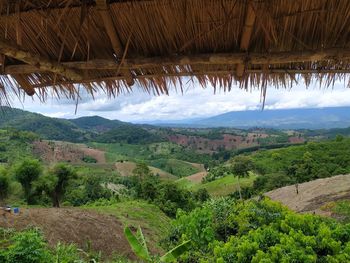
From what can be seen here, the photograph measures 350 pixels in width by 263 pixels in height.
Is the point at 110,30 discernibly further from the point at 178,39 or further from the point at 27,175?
the point at 27,175

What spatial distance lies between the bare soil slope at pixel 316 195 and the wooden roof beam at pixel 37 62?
1349cm

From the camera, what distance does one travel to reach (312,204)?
16953 mm

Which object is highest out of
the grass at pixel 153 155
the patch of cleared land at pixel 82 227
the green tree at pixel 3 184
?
the patch of cleared land at pixel 82 227

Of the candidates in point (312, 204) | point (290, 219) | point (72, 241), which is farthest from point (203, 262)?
point (312, 204)

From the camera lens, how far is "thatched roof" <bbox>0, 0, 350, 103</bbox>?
187cm

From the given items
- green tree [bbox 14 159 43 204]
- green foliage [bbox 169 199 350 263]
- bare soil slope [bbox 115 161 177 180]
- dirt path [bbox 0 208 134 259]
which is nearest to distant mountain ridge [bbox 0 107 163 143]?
bare soil slope [bbox 115 161 177 180]

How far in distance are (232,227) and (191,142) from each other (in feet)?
330

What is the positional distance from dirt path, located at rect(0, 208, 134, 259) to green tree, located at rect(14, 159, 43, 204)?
1392cm

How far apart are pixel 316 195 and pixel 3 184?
63.9ft

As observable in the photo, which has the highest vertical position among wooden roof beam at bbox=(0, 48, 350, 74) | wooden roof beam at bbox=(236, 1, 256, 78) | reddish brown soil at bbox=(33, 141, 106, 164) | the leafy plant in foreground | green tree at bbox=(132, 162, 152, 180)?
wooden roof beam at bbox=(236, 1, 256, 78)

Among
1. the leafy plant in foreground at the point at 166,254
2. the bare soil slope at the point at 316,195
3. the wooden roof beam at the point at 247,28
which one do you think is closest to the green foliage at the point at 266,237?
the leafy plant in foreground at the point at 166,254

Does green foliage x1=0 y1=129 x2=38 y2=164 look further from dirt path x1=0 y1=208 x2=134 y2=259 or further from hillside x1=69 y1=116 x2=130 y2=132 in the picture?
hillside x1=69 y1=116 x2=130 y2=132

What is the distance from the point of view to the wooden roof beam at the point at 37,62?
1931mm

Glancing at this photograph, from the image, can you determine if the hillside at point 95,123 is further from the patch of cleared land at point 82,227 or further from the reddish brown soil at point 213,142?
the patch of cleared land at point 82,227
